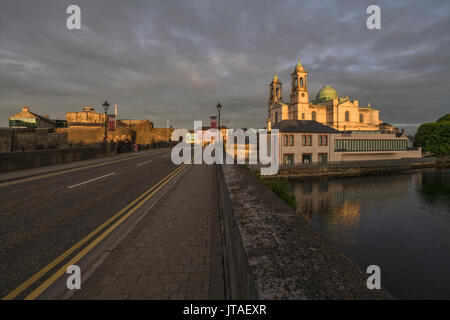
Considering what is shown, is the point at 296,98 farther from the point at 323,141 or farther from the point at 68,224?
the point at 68,224

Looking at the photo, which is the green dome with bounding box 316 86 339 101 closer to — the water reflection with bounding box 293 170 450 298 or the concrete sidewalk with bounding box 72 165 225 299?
the water reflection with bounding box 293 170 450 298

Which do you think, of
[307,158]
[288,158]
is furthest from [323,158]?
[288,158]

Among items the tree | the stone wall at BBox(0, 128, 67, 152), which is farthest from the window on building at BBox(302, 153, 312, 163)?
the tree

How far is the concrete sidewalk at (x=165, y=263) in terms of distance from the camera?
130 inches

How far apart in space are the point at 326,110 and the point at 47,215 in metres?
94.0

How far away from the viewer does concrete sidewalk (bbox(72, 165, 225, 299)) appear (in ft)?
10.8

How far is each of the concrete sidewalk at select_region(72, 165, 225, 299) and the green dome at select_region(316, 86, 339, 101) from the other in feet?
324

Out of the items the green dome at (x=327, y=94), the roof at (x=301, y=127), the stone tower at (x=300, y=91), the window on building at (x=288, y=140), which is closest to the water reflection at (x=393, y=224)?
the window on building at (x=288, y=140)

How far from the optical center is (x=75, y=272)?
145 inches

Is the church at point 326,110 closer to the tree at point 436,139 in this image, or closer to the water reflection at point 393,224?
the tree at point 436,139

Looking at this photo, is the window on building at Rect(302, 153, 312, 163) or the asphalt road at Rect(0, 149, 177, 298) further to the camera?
the window on building at Rect(302, 153, 312, 163)

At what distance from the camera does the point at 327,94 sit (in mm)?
92125
